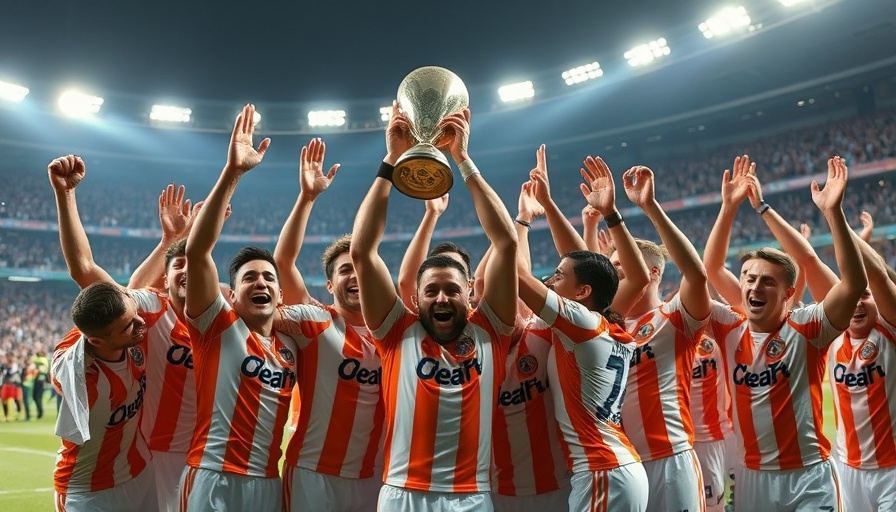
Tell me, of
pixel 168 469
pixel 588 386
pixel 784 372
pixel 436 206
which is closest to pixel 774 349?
pixel 784 372

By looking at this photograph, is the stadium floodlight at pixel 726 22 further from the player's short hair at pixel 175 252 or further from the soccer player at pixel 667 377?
the player's short hair at pixel 175 252

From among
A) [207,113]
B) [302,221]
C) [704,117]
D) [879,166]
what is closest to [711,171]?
[704,117]

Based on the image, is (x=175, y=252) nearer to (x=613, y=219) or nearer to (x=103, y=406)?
(x=103, y=406)

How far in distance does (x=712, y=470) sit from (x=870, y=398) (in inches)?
45.1

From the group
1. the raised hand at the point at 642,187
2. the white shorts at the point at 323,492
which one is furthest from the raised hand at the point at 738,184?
the white shorts at the point at 323,492

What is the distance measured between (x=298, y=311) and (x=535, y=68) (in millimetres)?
28025

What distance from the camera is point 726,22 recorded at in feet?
75.8

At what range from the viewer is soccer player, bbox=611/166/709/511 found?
4.00 m

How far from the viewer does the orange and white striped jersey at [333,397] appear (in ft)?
12.6

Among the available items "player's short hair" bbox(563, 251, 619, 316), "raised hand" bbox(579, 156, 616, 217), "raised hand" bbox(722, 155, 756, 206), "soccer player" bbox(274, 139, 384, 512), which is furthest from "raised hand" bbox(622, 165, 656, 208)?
"soccer player" bbox(274, 139, 384, 512)

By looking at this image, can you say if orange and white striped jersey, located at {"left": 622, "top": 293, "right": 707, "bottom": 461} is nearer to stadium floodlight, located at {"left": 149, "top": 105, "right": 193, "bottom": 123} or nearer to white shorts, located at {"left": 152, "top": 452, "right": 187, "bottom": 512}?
white shorts, located at {"left": 152, "top": 452, "right": 187, "bottom": 512}

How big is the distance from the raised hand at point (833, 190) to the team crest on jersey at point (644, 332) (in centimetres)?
122

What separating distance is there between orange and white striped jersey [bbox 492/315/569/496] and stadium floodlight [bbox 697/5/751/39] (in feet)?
73.1

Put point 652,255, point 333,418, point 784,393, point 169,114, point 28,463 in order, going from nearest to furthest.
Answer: point 333,418, point 784,393, point 652,255, point 28,463, point 169,114
